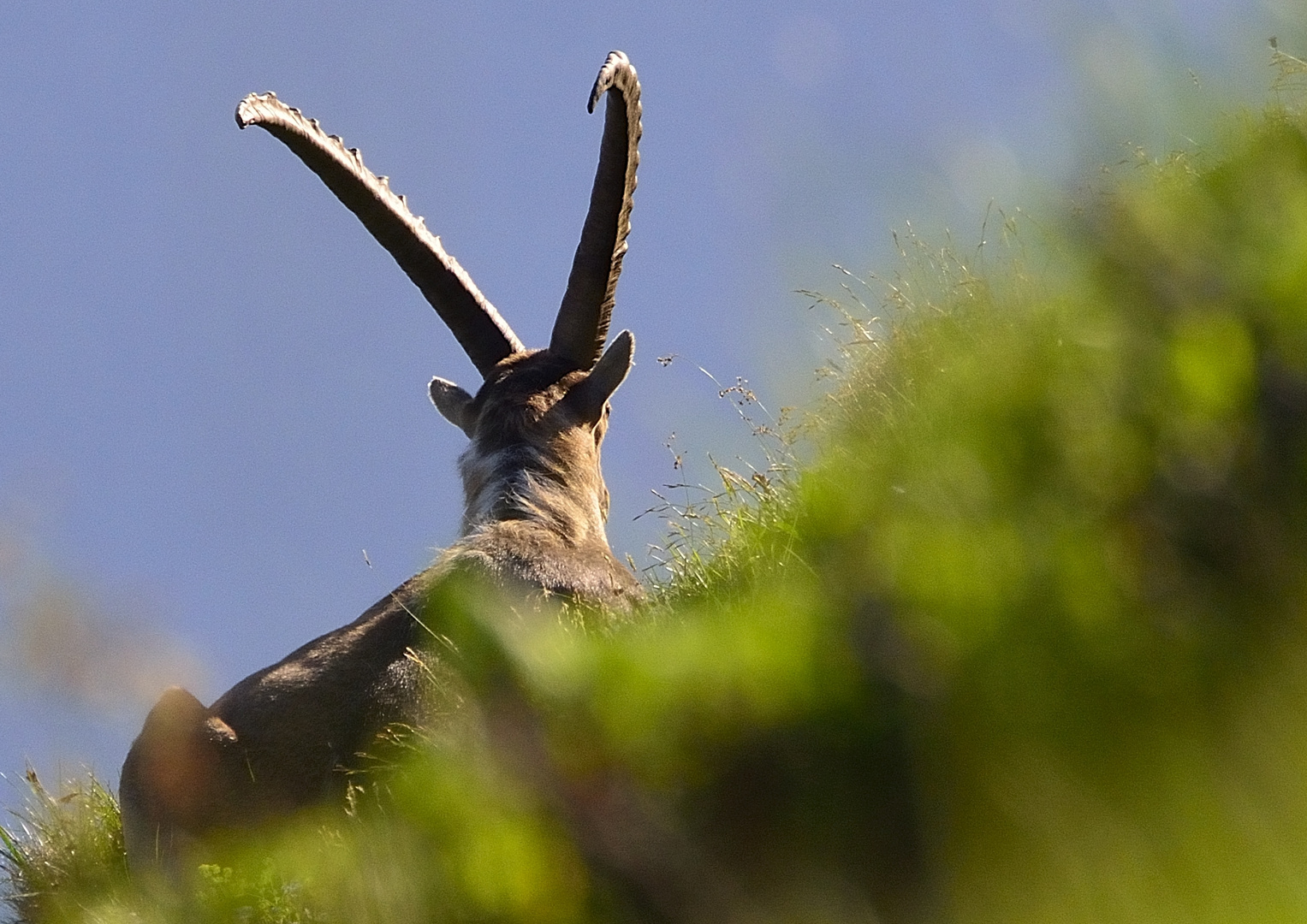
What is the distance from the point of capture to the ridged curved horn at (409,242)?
25.9 feet

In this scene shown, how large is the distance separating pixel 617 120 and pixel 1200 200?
6.76m

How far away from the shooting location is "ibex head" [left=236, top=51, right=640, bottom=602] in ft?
24.2

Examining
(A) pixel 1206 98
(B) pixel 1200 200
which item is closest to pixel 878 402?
(A) pixel 1206 98

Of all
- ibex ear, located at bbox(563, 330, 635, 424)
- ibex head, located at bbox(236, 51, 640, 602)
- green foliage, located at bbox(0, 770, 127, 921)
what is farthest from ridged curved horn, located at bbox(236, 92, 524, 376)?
green foliage, located at bbox(0, 770, 127, 921)

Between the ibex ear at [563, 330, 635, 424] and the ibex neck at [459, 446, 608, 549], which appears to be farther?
the ibex ear at [563, 330, 635, 424]

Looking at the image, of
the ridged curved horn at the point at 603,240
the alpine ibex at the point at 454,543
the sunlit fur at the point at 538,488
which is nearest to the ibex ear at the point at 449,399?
the alpine ibex at the point at 454,543

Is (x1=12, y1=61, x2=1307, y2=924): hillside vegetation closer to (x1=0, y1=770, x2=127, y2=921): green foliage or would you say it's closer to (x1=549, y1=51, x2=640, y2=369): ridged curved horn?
(x1=0, y1=770, x2=127, y2=921): green foliage

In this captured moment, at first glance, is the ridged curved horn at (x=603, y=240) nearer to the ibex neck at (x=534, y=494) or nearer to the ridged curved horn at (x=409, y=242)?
the ridged curved horn at (x=409, y=242)

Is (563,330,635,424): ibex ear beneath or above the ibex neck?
above

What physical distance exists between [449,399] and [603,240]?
1.51 meters

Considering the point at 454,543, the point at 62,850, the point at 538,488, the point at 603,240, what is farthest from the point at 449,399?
the point at 62,850

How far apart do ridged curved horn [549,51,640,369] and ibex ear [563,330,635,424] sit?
192 millimetres

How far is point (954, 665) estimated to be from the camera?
3.48 feet

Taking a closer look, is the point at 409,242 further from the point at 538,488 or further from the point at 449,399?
the point at 538,488
